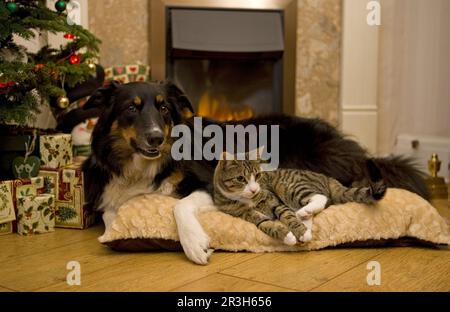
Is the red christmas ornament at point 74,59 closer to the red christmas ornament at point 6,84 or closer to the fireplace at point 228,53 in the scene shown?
the red christmas ornament at point 6,84

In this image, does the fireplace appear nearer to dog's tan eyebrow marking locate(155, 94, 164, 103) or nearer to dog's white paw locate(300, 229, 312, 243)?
dog's tan eyebrow marking locate(155, 94, 164, 103)

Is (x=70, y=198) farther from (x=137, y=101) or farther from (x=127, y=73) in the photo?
(x=127, y=73)

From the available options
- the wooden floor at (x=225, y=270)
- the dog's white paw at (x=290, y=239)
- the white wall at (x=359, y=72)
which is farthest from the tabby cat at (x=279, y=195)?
the white wall at (x=359, y=72)

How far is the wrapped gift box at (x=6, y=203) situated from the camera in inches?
81.8

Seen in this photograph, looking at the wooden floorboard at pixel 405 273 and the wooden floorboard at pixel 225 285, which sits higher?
the wooden floorboard at pixel 405 273

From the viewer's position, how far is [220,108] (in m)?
4.09

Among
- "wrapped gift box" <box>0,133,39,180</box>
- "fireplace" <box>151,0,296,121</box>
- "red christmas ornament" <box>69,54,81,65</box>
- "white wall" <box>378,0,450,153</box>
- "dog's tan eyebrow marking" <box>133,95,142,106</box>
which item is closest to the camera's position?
"dog's tan eyebrow marking" <box>133,95,142,106</box>

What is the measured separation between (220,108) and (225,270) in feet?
8.53

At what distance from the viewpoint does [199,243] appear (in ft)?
5.58

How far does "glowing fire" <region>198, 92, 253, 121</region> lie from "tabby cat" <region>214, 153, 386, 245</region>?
2.07 meters

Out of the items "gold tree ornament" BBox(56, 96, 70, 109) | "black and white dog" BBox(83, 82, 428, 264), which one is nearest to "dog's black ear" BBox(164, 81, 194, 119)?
"black and white dog" BBox(83, 82, 428, 264)

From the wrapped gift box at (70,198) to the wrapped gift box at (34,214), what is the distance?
8 centimetres

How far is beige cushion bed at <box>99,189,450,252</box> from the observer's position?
1.79 metres

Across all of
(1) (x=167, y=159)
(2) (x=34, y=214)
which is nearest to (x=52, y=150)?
(2) (x=34, y=214)
